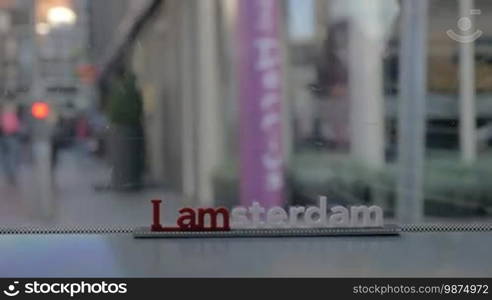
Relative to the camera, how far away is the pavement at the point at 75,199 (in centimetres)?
698

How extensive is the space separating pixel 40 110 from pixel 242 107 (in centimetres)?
160

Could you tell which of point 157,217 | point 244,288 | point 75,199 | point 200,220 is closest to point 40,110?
point 75,199

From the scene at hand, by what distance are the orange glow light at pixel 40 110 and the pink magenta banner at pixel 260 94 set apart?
1549 mm

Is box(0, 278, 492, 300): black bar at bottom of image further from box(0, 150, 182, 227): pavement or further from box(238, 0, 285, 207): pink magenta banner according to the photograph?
box(238, 0, 285, 207): pink magenta banner

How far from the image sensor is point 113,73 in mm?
6977

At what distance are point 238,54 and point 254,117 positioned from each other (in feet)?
1.75

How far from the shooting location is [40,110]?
6945 millimetres

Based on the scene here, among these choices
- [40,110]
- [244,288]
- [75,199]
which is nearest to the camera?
[244,288]

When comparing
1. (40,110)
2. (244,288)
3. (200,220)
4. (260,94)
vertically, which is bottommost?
(244,288)

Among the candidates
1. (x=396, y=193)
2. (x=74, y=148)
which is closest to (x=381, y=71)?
(x=396, y=193)

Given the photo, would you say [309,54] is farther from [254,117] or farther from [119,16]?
[119,16]

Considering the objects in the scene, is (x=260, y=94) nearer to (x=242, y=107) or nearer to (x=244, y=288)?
(x=242, y=107)

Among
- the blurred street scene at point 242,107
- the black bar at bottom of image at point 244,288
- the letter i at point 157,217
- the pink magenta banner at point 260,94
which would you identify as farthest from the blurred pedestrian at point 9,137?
the pink magenta banner at point 260,94

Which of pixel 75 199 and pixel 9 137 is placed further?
pixel 75 199
